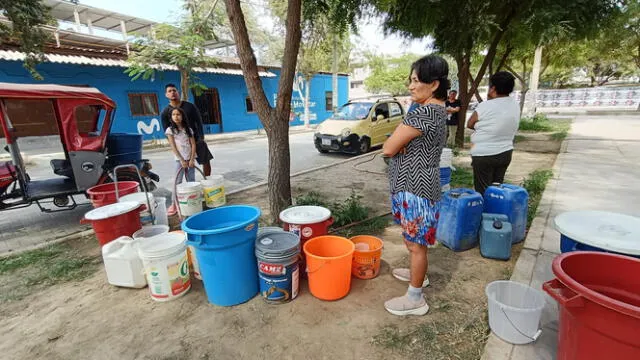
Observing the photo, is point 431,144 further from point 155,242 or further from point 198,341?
point 155,242

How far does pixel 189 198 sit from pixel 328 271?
2.37m

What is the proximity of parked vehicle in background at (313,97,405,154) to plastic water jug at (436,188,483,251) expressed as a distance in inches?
242

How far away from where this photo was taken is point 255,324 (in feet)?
7.57

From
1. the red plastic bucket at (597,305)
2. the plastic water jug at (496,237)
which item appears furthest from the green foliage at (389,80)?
the red plastic bucket at (597,305)

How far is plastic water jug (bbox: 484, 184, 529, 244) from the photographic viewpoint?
10.3 ft

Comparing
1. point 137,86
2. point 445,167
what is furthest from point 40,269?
point 137,86

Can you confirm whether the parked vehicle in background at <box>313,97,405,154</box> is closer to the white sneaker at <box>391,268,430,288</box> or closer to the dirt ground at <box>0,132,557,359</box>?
the dirt ground at <box>0,132,557,359</box>

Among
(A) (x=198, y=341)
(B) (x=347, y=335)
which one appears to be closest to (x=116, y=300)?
(A) (x=198, y=341)

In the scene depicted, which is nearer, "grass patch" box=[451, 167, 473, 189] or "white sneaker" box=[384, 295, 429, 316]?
"white sneaker" box=[384, 295, 429, 316]

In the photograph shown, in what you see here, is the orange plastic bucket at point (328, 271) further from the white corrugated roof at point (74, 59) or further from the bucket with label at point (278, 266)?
the white corrugated roof at point (74, 59)

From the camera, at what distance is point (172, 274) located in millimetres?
2557

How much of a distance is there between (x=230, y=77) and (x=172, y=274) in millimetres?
15748

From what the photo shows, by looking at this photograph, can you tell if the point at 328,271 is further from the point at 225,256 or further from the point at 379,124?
the point at 379,124

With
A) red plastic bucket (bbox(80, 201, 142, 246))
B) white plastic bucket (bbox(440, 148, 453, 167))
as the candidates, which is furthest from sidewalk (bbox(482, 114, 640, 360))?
red plastic bucket (bbox(80, 201, 142, 246))
